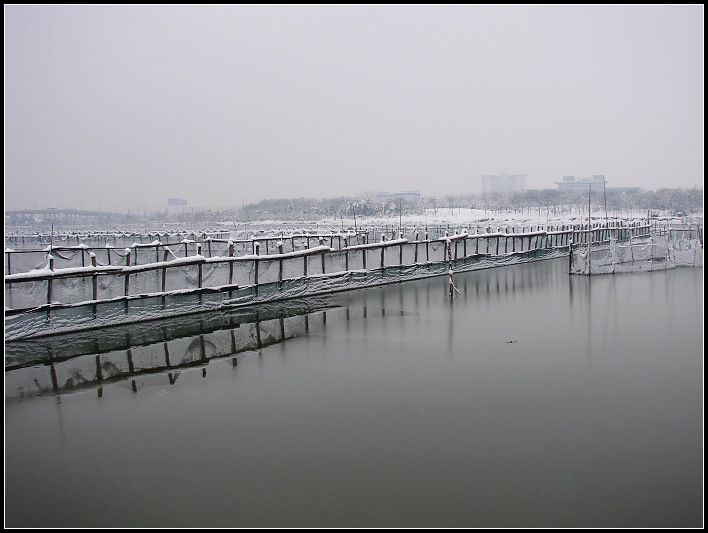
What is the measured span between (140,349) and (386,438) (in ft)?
22.7

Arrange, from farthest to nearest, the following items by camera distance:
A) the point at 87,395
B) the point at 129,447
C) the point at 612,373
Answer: the point at 612,373
the point at 87,395
the point at 129,447

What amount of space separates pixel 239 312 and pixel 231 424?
8645 mm

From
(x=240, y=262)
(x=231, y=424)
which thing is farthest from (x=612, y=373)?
(x=240, y=262)

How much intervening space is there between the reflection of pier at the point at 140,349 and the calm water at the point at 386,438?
466mm

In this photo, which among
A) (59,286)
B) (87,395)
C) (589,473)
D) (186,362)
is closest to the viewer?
(589,473)

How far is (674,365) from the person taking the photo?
988cm

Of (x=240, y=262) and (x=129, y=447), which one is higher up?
(x=240, y=262)

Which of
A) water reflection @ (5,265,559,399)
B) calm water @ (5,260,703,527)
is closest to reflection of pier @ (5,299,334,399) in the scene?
water reflection @ (5,265,559,399)

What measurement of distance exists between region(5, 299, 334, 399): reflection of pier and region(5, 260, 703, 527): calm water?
47 cm

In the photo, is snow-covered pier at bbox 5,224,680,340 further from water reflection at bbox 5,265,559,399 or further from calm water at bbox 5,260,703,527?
calm water at bbox 5,260,703,527

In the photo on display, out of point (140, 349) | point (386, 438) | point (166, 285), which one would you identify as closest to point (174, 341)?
point (140, 349)

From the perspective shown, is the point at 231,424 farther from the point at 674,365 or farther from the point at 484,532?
the point at 674,365

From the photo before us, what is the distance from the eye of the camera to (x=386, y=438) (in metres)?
6.77

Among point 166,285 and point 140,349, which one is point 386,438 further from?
point 166,285
